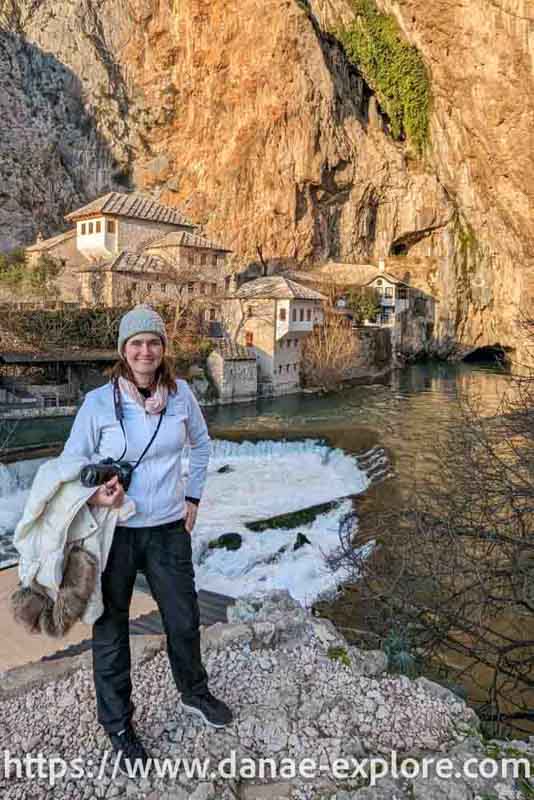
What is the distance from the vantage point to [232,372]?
77.1 feet

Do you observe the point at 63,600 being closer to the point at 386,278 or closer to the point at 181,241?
the point at 181,241

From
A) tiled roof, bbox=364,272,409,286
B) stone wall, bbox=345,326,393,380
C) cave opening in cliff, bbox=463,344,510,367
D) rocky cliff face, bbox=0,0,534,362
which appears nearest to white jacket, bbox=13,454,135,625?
stone wall, bbox=345,326,393,380

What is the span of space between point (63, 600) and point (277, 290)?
78.2 feet

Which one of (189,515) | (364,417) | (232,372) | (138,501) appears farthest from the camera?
(232,372)

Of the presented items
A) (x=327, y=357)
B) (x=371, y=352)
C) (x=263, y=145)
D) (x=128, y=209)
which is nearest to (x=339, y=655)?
(x=327, y=357)

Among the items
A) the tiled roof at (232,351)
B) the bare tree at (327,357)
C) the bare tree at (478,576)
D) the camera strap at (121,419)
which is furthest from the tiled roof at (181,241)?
the camera strap at (121,419)

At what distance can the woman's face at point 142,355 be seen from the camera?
273 cm

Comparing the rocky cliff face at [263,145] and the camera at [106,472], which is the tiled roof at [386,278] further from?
the camera at [106,472]

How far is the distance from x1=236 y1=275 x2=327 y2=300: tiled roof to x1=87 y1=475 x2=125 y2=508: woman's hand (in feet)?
75.9

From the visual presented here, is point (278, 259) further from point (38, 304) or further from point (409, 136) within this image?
point (38, 304)

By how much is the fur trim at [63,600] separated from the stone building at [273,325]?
22208 millimetres

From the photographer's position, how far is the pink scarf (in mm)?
2711

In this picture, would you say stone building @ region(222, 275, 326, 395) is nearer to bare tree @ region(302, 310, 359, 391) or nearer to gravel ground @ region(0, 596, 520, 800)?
bare tree @ region(302, 310, 359, 391)

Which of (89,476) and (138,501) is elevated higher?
(89,476)
